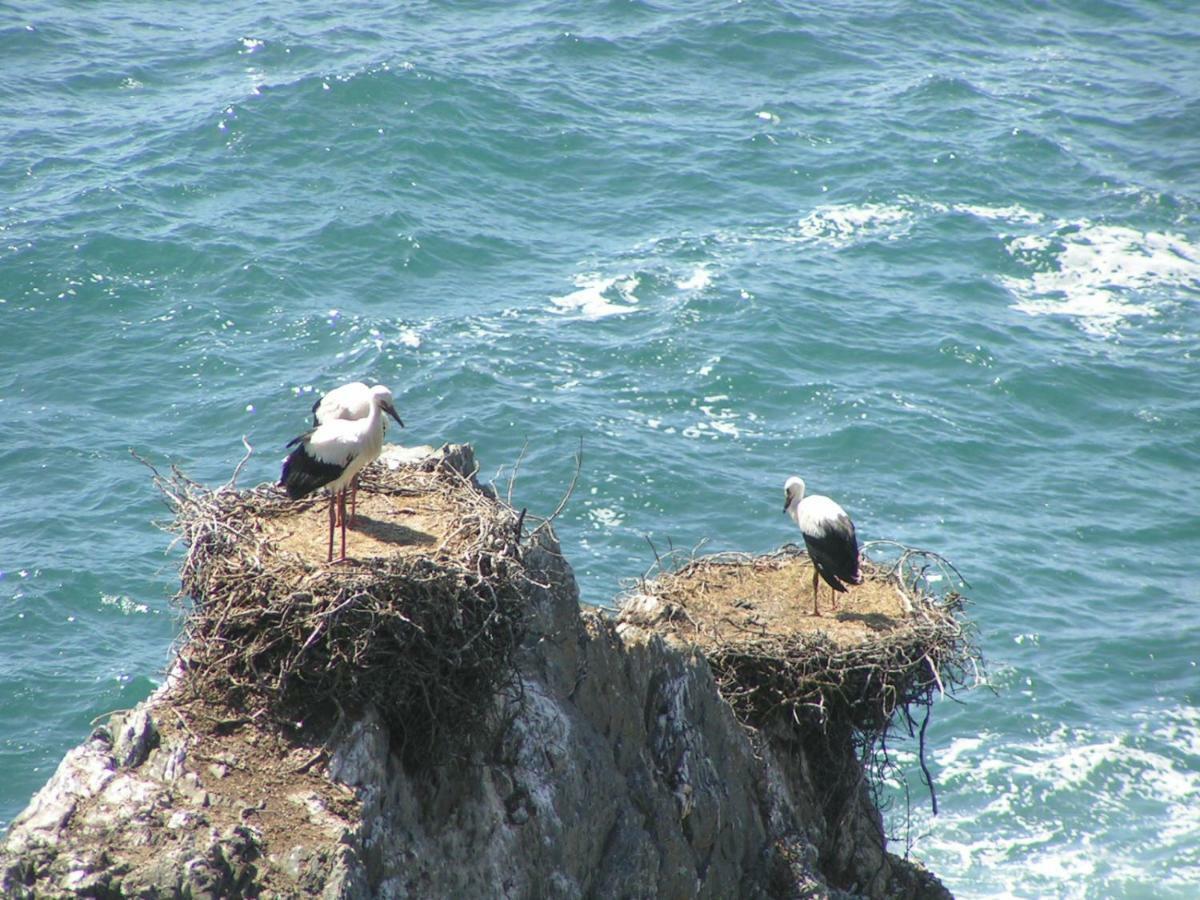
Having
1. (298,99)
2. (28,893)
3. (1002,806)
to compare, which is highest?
(28,893)

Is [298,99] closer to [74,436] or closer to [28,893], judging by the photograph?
[74,436]

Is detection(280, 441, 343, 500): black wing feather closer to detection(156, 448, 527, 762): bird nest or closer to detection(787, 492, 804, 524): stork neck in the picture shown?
detection(156, 448, 527, 762): bird nest

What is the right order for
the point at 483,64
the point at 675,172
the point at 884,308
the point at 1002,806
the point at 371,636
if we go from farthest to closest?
the point at 483,64 < the point at 675,172 < the point at 884,308 < the point at 1002,806 < the point at 371,636

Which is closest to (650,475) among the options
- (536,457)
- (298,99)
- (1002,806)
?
(536,457)

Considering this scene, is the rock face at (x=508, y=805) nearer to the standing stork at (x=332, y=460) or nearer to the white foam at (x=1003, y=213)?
the standing stork at (x=332, y=460)

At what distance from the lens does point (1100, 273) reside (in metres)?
32.5

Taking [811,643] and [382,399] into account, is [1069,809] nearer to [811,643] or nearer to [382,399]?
[811,643]

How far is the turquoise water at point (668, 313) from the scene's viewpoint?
20.5m

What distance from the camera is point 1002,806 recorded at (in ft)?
62.4

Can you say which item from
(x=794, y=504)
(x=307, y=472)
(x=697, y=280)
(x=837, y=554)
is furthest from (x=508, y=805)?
(x=697, y=280)

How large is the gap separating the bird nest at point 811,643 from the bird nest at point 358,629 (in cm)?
321

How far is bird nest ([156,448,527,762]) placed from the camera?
26.2 ft

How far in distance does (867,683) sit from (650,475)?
12908mm

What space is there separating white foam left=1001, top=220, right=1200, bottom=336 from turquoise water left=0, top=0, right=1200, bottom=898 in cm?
13
